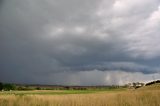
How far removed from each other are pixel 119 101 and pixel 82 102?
2233mm

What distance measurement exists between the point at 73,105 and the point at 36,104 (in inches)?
107

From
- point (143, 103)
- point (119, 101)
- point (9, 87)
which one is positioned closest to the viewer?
point (143, 103)

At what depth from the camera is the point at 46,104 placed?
18.5 metres

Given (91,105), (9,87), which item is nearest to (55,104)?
(91,105)

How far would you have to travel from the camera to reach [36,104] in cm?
1894

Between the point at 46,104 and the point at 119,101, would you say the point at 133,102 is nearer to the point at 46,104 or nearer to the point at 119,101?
the point at 119,101

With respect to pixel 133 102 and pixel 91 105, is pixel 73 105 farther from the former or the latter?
pixel 133 102

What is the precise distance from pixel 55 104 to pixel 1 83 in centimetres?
11924

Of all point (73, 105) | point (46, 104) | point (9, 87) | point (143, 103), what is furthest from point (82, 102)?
point (9, 87)

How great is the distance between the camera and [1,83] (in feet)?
433

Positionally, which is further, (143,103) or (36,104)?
(36,104)

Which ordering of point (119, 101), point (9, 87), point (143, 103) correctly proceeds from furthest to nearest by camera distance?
point (9, 87)
point (119, 101)
point (143, 103)

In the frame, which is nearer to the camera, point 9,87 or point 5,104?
point 5,104

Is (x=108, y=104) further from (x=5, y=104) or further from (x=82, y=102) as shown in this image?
(x=5, y=104)
